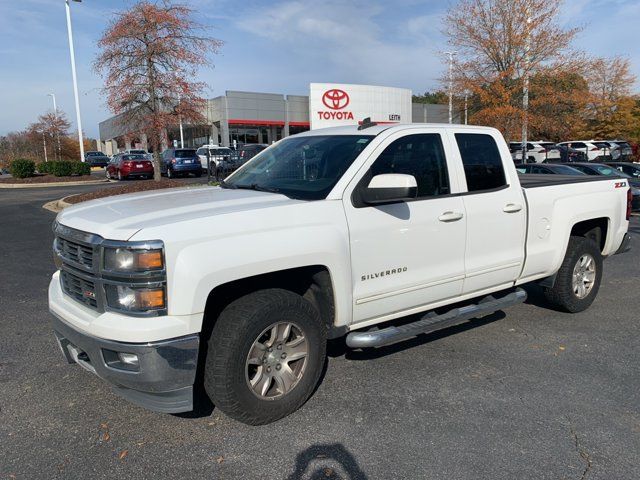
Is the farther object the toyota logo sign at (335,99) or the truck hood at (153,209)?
the toyota logo sign at (335,99)

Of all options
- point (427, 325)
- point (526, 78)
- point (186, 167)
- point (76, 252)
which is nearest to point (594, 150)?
point (526, 78)

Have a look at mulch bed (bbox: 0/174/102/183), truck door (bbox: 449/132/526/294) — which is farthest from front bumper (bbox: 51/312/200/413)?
mulch bed (bbox: 0/174/102/183)

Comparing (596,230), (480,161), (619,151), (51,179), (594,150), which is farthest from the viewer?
(594,150)

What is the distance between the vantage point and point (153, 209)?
11.0ft

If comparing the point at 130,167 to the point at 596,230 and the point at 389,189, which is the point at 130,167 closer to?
the point at 596,230

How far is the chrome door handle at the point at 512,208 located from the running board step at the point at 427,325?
78cm

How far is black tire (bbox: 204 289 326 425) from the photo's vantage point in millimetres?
3070

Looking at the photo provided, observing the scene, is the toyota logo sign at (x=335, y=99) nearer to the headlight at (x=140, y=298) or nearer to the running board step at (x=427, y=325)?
the running board step at (x=427, y=325)

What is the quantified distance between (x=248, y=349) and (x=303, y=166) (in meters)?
1.66

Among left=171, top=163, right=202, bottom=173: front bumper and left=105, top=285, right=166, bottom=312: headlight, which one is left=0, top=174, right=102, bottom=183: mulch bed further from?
left=105, top=285, right=166, bottom=312: headlight

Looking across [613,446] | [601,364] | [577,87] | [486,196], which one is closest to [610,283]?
[601,364]

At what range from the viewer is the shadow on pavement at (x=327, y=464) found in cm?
282

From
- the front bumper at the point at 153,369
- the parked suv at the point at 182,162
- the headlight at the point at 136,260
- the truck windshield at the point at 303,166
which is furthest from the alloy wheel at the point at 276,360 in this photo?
the parked suv at the point at 182,162

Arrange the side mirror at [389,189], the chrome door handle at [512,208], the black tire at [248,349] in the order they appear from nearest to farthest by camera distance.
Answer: the black tire at [248,349] < the side mirror at [389,189] < the chrome door handle at [512,208]
